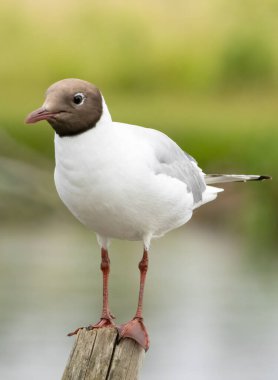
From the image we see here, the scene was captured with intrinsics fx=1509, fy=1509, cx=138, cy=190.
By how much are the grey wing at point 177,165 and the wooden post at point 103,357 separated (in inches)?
19.0

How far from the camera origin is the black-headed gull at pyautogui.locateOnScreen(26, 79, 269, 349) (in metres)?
3.87

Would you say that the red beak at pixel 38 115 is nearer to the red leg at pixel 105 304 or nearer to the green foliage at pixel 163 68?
the red leg at pixel 105 304

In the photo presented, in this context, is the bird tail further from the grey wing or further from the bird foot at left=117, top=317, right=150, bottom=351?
the bird foot at left=117, top=317, right=150, bottom=351

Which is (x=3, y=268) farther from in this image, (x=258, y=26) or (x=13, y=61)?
(x=258, y=26)

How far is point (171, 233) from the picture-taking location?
14.8m

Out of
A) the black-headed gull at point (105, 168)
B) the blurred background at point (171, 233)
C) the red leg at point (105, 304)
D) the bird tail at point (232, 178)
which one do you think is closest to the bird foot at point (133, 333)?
the black-headed gull at point (105, 168)

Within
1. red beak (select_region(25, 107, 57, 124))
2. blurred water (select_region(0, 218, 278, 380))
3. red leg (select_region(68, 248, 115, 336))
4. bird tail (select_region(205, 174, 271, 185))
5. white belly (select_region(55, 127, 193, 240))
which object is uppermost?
red beak (select_region(25, 107, 57, 124))

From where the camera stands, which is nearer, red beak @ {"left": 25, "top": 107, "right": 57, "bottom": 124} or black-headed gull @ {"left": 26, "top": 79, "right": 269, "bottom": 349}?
red beak @ {"left": 25, "top": 107, "right": 57, "bottom": 124}

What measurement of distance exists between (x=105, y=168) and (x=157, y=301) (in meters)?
7.88

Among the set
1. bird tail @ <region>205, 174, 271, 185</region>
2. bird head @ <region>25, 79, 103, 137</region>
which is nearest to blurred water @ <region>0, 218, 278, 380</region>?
bird tail @ <region>205, 174, 271, 185</region>

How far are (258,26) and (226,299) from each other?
6.97 metres

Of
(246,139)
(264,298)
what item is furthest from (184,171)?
(246,139)

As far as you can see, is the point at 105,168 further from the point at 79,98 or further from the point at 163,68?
the point at 163,68

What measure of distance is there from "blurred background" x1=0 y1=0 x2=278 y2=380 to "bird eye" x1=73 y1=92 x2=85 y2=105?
4315mm
